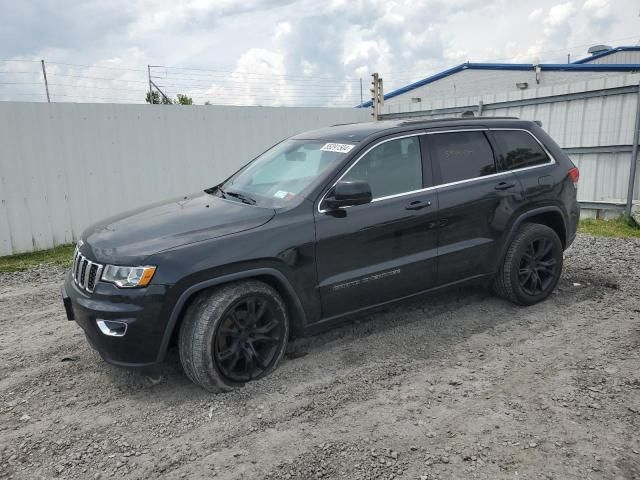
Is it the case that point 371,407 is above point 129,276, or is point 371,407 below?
below

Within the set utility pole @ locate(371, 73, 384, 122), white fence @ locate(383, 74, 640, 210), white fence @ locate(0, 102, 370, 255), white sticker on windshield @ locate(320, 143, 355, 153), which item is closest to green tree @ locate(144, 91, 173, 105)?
white fence @ locate(0, 102, 370, 255)

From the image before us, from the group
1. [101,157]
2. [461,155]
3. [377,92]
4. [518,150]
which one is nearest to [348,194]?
[461,155]

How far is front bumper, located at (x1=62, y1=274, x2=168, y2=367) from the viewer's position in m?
3.17

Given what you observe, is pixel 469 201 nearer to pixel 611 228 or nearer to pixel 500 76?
pixel 611 228

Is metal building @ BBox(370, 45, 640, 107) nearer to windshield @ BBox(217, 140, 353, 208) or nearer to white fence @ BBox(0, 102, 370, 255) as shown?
white fence @ BBox(0, 102, 370, 255)

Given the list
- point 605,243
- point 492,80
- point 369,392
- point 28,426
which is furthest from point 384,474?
point 492,80

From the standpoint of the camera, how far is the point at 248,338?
139 inches

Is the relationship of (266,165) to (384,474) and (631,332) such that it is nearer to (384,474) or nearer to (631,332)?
(384,474)

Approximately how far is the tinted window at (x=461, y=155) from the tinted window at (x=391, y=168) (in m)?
0.22

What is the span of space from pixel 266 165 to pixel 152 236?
4.86ft

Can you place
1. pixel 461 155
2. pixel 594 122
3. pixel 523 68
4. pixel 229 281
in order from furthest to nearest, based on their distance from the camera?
pixel 523 68 → pixel 594 122 → pixel 461 155 → pixel 229 281

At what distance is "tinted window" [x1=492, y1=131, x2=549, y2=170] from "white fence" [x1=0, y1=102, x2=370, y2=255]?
20.5 ft

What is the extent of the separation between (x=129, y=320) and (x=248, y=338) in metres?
0.80

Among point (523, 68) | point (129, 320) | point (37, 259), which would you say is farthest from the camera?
point (523, 68)
